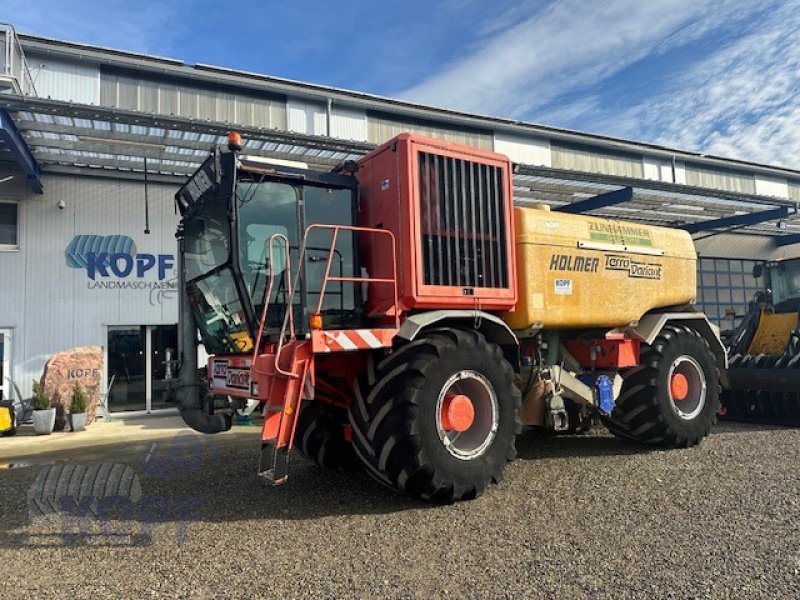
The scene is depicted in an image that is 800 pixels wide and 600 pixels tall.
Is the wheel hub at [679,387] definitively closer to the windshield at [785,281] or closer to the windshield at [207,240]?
the windshield at [785,281]

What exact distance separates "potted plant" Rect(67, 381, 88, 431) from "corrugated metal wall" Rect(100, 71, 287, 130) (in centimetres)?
573

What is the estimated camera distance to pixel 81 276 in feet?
41.0

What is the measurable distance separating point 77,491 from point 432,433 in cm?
388

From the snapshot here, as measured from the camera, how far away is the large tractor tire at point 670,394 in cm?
696

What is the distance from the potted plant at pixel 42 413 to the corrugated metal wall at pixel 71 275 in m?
1.10

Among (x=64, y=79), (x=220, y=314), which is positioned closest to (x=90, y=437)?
(x=220, y=314)

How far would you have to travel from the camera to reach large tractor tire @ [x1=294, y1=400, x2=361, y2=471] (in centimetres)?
629

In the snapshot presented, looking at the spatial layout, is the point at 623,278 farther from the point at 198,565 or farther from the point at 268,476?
the point at 198,565

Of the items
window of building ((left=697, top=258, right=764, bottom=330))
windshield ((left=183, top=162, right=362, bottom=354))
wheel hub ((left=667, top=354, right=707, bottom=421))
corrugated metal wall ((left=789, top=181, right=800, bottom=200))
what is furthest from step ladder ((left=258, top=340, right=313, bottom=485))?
corrugated metal wall ((left=789, top=181, right=800, bottom=200))

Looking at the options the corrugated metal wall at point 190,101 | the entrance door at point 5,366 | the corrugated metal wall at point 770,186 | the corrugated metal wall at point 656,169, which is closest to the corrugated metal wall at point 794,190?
the corrugated metal wall at point 770,186

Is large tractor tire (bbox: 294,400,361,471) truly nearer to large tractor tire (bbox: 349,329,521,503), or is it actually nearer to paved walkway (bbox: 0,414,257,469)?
large tractor tire (bbox: 349,329,521,503)

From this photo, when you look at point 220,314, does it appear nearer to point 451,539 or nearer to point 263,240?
point 263,240

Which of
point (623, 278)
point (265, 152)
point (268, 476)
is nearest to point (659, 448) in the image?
point (623, 278)

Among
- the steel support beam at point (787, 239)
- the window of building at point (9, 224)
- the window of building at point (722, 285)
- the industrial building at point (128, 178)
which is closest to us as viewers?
the industrial building at point (128, 178)
